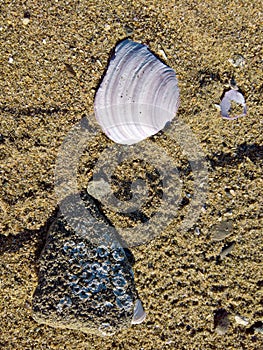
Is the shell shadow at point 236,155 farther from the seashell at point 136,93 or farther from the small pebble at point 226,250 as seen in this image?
the small pebble at point 226,250

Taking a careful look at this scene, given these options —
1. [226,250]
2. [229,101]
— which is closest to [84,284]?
[226,250]

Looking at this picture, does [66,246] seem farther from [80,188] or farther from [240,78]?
[240,78]

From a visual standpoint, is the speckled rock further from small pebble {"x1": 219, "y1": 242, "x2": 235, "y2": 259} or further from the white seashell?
small pebble {"x1": 219, "y1": 242, "x2": 235, "y2": 259}

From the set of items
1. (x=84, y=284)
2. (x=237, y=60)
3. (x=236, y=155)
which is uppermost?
(x=237, y=60)

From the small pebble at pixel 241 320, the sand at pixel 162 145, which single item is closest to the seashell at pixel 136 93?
the sand at pixel 162 145

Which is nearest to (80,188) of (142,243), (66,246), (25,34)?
(66,246)

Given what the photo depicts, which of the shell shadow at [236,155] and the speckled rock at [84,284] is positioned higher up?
the shell shadow at [236,155]

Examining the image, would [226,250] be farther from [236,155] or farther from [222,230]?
[236,155]

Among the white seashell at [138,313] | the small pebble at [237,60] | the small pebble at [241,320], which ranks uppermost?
the small pebble at [237,60]
